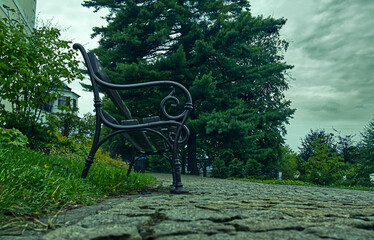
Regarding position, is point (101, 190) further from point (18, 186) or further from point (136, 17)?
point (136, 17)

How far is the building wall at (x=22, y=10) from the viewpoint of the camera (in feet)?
27.6

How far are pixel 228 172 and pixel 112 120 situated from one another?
10.1m

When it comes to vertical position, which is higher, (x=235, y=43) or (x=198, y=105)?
(x=235, y=43)

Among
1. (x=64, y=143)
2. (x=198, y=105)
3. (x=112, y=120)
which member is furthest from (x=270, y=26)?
(x=112, y=120)

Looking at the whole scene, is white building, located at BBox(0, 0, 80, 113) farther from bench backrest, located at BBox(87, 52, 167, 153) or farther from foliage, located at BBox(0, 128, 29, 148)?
bench backrest, located at BBox(87, 52, 167, 153)

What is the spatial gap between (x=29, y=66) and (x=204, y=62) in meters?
9.92

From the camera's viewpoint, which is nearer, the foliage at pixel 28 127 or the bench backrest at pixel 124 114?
the bench backrest at pixel 124 114

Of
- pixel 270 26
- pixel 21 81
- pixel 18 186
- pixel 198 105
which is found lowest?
pixel 18 186

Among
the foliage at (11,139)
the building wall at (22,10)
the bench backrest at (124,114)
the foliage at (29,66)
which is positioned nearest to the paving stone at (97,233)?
the bench backrest at (124,114)

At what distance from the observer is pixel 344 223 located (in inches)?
53.9

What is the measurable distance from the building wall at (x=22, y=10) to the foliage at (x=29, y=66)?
241 centimetres

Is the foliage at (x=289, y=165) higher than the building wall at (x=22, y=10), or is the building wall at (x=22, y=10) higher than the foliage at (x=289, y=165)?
the building wall at (x=22, y=10)

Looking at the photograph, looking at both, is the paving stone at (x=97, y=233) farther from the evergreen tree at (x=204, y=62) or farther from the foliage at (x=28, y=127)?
the evergreen tree at (x=204, y=62)

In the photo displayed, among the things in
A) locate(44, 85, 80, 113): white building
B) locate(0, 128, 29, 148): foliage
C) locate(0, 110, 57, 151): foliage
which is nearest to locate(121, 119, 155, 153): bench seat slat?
locate(0, 128, 29, 148): foliage
